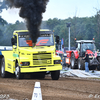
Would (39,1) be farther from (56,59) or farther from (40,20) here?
(56,59)

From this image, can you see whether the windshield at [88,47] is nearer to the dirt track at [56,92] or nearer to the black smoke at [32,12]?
the black smoke at [32,12]

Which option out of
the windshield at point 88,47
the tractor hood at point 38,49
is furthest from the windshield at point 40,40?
the windshield at point 88,47

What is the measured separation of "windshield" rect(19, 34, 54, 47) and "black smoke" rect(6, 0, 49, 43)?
8.8 inches

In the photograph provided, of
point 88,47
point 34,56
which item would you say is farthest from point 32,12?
point 88,47

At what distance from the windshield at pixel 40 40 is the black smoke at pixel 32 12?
222mm

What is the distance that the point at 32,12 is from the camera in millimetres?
15195

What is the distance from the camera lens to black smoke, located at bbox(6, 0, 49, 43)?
49.6 ft

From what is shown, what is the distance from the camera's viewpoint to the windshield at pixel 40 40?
14930mm

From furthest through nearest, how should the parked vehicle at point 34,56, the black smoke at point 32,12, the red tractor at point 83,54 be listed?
the red tractor at point 83,54 < the black smoke at point 32,12 < the parked vehicle at point 34,56

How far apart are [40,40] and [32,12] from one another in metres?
1.57

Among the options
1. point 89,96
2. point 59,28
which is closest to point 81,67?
point 89,96

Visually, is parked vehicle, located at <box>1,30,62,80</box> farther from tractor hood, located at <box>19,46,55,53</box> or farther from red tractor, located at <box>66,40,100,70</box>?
red tractor, located at <box>66,40,100,70</box>

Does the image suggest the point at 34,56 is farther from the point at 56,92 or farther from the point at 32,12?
the point at 56,92

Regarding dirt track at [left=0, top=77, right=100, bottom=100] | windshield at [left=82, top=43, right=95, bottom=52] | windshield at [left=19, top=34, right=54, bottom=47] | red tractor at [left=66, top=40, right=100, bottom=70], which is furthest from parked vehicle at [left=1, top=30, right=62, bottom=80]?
windshield at [left=82, top=43, right=95, bottom=52]
